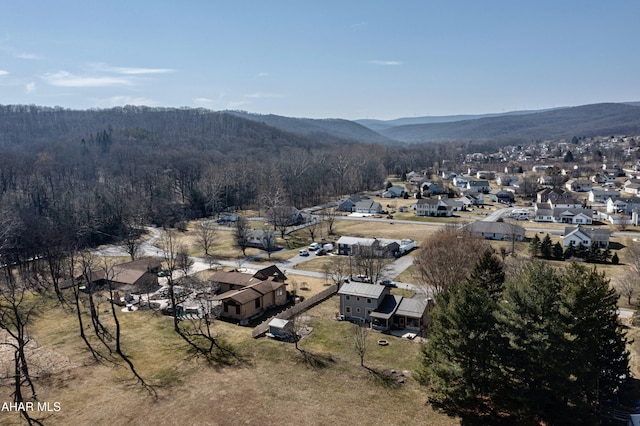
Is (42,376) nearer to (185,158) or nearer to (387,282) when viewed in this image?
(387,282)

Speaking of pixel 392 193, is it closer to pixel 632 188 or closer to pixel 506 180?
pixel 506 180

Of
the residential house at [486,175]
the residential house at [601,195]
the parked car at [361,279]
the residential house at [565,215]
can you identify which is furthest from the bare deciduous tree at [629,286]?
the residential house at [486,175]

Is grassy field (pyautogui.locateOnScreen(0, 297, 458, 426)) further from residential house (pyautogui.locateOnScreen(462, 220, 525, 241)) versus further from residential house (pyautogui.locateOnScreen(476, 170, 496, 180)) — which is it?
residential house (pyautogui.locateOnScreen(476, 170, 496, 180))

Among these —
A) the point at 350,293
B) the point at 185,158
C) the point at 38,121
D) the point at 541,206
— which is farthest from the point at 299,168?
the point at 38,121

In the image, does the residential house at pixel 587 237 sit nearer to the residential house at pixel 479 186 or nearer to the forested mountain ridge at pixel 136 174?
the forested mountain ridge at pixel 136 174

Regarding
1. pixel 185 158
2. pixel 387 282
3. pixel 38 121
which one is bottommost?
pixel 387 282

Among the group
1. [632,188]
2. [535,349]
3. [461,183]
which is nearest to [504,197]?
[461,183]
